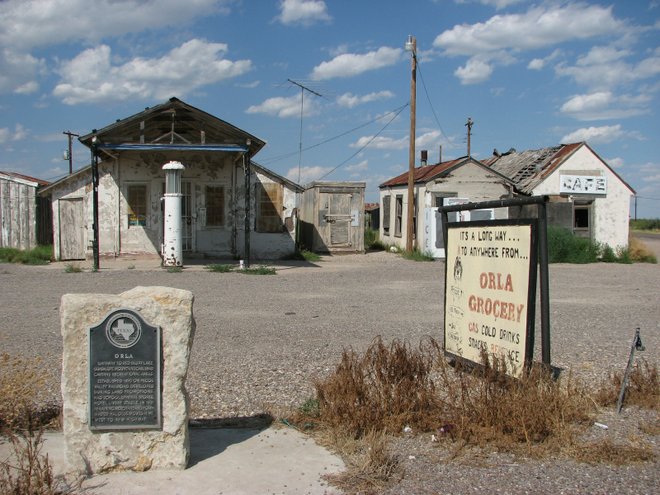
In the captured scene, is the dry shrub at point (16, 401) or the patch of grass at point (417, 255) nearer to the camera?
the dry shrub at point (16, 401)

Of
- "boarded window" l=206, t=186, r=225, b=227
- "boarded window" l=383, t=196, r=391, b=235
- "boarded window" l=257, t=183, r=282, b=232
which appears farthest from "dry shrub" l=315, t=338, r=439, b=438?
"boarded window" l=383, t=196, r=391, b=235

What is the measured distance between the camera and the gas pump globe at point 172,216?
1803 centimetres

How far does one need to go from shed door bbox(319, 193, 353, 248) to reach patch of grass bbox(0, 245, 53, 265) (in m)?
9.34

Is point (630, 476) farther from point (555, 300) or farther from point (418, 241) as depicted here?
point (418, 241)

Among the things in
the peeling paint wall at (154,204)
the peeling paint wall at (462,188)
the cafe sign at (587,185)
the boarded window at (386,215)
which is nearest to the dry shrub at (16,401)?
the peeling paint wall at (154,204)

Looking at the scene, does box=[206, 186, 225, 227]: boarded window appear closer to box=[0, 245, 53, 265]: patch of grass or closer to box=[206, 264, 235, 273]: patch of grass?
box=[206, 264, 235, 273]: patch of grass

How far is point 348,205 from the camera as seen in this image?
2505 cm

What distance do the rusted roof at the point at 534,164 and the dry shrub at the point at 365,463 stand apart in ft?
68.2

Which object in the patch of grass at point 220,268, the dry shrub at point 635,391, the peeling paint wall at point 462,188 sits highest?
the peeling paint wall at point 462,188

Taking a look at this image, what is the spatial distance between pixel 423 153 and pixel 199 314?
2374 cm

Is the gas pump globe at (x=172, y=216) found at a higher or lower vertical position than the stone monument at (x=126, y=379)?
higher

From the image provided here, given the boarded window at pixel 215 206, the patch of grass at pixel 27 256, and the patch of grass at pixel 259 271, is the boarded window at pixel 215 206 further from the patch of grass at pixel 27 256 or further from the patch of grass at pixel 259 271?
the patch of grass at pixel 27 256

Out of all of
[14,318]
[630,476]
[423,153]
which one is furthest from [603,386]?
[423,153]

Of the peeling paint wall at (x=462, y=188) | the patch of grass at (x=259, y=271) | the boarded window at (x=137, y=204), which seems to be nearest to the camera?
the patch of grass at (x=259, y=271)
